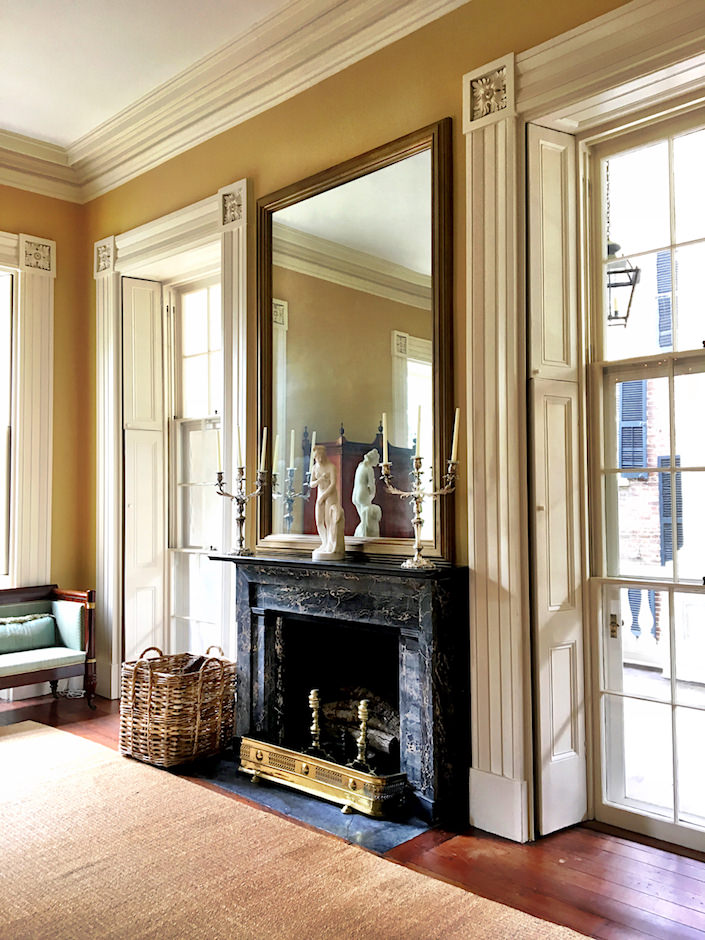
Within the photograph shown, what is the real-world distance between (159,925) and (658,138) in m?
3.31

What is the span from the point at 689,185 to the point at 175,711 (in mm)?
3225

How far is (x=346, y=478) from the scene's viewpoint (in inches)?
154

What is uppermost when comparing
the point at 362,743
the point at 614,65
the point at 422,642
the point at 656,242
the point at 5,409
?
the point at 614,65

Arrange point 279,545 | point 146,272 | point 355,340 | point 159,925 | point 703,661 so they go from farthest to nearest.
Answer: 1. point 146,272
2. point 279,545
3. point 355,340
4. point 703,661
5. point 159,925

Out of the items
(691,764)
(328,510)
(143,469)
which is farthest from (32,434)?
(691,764)

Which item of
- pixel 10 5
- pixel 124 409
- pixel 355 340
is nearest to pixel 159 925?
pixel 355 340

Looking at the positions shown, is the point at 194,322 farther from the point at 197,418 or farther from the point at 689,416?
the point at 689,416

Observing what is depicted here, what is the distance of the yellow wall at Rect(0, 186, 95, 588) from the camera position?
5.72 m

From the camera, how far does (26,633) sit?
16.9 ft

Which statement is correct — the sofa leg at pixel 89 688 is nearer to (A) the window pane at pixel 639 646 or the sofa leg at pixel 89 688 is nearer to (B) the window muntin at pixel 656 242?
(A) the window pane at pixel 639 646

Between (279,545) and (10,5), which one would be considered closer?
(10,5)

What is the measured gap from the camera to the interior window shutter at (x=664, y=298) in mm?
3174

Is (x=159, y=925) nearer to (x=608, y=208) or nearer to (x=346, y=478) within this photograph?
(x=346, y=478)

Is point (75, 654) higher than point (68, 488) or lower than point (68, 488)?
lower
